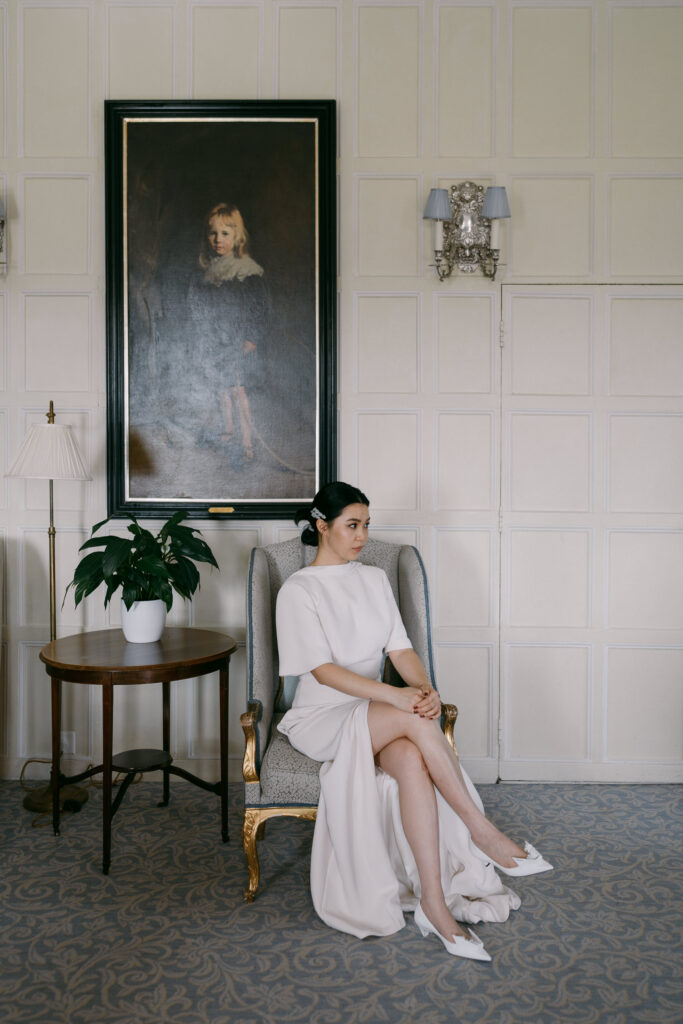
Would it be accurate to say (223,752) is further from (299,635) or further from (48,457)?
(48,457)

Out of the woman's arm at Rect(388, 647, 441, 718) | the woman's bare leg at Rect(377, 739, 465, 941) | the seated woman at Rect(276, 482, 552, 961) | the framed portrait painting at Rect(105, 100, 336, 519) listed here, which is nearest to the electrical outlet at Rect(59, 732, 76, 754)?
the framed portrait painting at Rect(105, 100, 336, 519)

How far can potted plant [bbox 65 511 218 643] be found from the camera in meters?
2.95

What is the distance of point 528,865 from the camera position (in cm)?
261

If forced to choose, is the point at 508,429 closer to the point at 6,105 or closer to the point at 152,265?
the point at 152,265

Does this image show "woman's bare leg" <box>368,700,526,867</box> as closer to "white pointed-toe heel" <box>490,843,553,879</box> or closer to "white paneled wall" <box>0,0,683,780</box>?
"white pointed-toe heel" <box>490,843,553,879</box>

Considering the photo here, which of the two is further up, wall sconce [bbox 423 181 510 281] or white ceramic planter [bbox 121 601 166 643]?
wall sconce [bbox 423 181 510 281]

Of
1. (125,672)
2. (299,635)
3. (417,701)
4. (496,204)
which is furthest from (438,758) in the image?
(496,204)

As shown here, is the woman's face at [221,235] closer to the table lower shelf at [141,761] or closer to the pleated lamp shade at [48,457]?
the pleated lamp shade at [48,457]

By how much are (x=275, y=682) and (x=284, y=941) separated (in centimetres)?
101

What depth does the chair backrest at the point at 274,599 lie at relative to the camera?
9.11ft

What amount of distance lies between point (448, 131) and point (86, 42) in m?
1.77

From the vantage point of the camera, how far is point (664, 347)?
11.9 ft

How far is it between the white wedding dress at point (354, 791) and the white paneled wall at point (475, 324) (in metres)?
0.88

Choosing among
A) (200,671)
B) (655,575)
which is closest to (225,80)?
(200,671)
